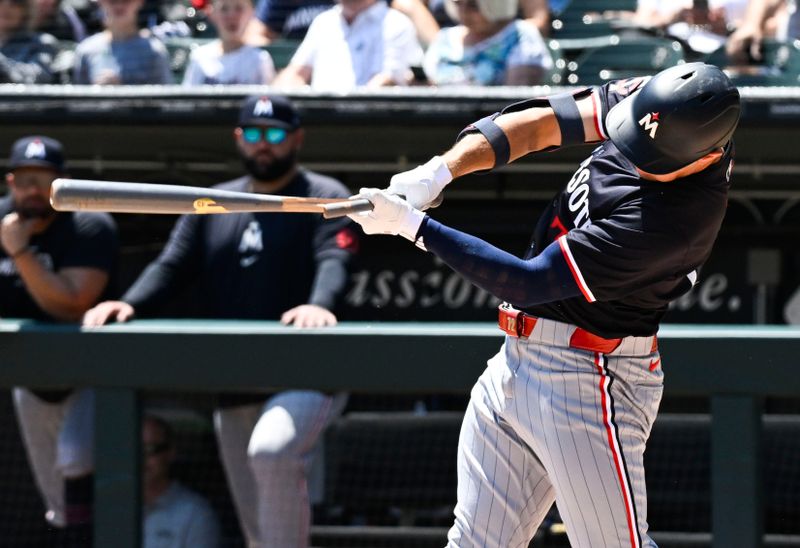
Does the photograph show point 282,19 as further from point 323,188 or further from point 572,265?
point 572,265

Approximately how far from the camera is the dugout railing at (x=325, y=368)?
10.4ft

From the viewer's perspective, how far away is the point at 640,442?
2709 mm

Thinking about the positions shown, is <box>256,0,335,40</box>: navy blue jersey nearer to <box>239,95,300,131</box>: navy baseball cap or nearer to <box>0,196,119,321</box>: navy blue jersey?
<box>239,95,300,131</box>: navy baseball cap

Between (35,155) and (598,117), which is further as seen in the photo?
(35,155)

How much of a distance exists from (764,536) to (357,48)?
2.57 meters

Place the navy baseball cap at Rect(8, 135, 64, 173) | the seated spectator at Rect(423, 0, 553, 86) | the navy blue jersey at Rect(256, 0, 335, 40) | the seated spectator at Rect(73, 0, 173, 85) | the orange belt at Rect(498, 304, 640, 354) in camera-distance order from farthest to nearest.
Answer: the navy blue jersey at Rect(256, 0, 335, 40) < the seated spectator at Rect(73, 0, 173, 85) < the seated spectator at Rect(423, 0, 553, 86) < the navy baseball cap at Rect(8, 135, 64, 173) < the orange belt at Rect(498, 304, 640, 354)

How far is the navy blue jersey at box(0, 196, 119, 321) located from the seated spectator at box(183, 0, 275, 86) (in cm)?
119

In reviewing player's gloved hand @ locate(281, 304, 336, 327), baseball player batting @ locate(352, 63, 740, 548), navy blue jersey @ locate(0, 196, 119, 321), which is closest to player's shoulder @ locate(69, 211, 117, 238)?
navy blue jersey @ locate(0, 196, 119, 321)

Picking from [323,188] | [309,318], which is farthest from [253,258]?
[309,318]

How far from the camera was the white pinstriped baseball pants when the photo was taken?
2.65 metres

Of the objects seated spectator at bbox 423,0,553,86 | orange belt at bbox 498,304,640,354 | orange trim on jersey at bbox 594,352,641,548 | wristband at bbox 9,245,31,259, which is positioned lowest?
orange trim on jersey at bbox 594,352,641,548

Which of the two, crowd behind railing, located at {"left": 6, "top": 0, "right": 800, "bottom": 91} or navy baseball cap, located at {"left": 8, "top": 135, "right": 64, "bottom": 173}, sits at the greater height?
crowd behind railing, located at {"left": 6, "top": 0, "right": 800, "bottom": 91}

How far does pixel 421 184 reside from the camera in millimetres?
2592

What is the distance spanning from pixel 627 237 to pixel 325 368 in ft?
3.73
